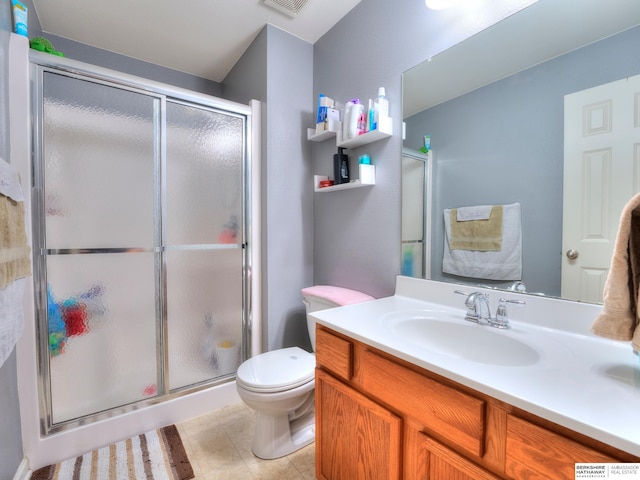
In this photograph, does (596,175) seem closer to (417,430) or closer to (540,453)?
(540,453)

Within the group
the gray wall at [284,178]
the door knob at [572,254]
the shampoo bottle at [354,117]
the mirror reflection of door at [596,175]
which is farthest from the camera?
the gray wall at [284,178]

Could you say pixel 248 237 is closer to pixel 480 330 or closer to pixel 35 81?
pixel 35 81

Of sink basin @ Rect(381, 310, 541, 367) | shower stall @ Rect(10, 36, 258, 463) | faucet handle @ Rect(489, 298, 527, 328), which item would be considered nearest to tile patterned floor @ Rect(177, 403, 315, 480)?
shower stall @ Rect(10, 36, 258, 463)

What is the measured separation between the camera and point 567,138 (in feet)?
3.19

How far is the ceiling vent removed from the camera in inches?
66.1

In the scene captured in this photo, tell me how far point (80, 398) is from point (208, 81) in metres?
2.58

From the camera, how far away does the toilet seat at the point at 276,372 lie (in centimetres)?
135

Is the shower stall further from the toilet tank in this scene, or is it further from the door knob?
the door knob

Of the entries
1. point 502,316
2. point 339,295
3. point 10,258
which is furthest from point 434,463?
point 10,258

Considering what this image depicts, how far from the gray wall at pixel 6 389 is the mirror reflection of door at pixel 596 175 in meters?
2.14

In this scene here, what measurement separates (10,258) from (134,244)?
727 mm

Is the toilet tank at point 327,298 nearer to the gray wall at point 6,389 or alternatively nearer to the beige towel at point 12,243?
the beige towel at point 12,243

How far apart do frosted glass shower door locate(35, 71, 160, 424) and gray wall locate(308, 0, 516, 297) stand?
1073 mm

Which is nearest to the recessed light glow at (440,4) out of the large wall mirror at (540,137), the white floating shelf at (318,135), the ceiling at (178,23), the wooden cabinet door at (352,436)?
the large wall mirror at (540,137)
